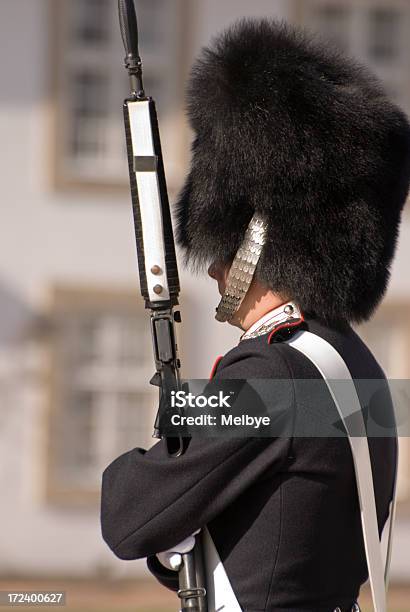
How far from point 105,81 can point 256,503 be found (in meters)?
9.33

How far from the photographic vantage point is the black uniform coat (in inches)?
99.0

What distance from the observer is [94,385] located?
11.5 m

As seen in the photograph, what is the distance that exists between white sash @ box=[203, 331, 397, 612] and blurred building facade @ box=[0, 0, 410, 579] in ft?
27.3

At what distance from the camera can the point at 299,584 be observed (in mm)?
2576

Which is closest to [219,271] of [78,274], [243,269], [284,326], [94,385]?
[243,269]

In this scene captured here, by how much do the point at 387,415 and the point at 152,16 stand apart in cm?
907

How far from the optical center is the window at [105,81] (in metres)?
11.4

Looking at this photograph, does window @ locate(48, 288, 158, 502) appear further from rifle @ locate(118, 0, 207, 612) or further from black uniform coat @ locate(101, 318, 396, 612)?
black uniform coat @ locate(101, 318, 396, 612)

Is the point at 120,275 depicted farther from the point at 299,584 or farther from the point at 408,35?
the point at 299,584

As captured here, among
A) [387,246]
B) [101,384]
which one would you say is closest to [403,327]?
[101,384]

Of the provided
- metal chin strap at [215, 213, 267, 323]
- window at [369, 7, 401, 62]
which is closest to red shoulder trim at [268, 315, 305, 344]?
metal chin strap at [215, 213, 267, 323]

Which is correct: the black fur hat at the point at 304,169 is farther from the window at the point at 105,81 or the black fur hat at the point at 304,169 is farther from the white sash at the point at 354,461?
the window at the point at 105,81

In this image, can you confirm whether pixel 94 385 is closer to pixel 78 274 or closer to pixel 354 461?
pixel 78 274

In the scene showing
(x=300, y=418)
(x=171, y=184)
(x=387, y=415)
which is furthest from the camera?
(x=171, y=184)
